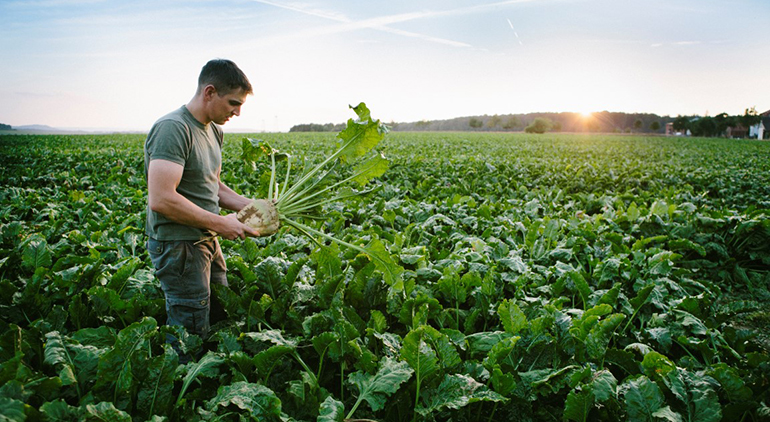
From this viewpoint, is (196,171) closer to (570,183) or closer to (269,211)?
(269,211)

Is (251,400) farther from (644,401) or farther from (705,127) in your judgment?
(705,127)

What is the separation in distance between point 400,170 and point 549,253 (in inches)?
296

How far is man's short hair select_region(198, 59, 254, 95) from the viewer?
8.34 ft

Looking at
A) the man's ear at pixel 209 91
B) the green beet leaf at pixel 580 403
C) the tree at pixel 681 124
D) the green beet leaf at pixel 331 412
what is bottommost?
the green beet leaf at pixel 580 403

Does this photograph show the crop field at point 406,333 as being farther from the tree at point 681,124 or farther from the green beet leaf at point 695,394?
the tree at point 681,124

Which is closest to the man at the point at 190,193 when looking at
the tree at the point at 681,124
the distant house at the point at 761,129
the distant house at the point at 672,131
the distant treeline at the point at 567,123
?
the distant treeline at the point at 567,123

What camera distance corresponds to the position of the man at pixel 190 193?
2.39 m

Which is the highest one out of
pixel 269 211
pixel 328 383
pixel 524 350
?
pixel 269 211

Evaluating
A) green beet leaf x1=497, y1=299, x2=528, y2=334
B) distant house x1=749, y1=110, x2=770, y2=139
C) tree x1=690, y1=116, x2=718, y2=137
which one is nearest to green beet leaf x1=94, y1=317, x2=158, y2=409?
green beet leaf x1=497, y1=299, x2=528, y2=334

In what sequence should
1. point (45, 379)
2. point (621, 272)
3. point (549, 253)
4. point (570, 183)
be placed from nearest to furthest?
point (45, 379) < point (621, 272) < point (549, 253) < point (570, 183)

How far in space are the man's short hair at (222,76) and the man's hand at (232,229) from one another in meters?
0.77

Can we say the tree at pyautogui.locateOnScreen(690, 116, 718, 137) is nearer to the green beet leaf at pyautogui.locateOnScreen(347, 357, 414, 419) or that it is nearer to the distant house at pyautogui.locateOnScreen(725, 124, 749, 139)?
the distant house at pyautogui.locateOnScreen(725, 124, 749, 139)

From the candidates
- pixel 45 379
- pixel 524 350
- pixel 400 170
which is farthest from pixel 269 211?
pixel 400 170

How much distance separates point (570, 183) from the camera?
10.6 metres
